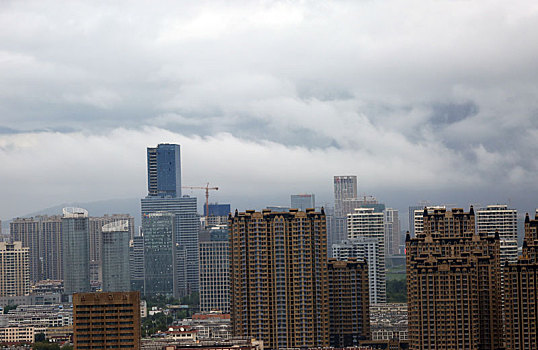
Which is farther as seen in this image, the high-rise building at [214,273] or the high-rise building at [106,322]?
the high-rise building at [214,273]

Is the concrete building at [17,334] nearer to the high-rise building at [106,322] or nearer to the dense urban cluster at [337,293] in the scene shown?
the dense urban cluster at [337,293]

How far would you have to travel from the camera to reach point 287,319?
42.3m

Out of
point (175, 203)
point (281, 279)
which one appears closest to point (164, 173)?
point (175, 203)

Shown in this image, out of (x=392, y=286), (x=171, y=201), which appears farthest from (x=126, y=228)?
(x=392, y=286)

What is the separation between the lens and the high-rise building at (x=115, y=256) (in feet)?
274

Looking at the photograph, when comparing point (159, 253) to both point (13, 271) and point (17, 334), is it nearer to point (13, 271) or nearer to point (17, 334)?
point (13, 271)

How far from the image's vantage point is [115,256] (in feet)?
282

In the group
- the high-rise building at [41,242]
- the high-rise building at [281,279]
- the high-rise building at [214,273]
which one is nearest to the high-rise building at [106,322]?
the high-rise building at [281,279]

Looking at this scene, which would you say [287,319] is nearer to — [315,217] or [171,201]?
[315,217]

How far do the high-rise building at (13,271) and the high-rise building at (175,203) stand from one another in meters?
11.2

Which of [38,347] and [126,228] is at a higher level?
[126,228]

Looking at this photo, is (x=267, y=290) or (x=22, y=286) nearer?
(x=267, y=290)

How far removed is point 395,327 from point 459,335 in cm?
1128

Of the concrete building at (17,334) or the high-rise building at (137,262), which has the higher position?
the high-rise building at (137,262)
